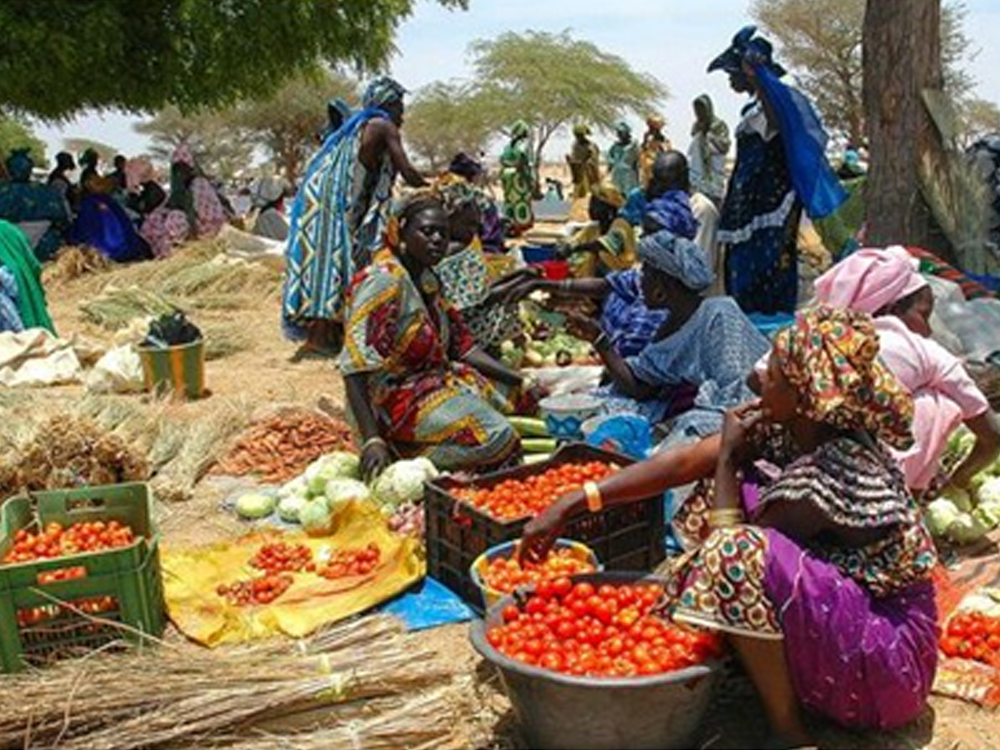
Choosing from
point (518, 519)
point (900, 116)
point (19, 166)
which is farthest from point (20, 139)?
point (518, 519)

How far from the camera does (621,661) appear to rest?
248 cm

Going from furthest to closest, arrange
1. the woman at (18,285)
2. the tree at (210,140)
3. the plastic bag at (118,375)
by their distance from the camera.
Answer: the tree at (210,140)
the woman at (18,285)
the plastic bag at (118,375)

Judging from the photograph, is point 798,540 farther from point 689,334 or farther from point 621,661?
point 689,334

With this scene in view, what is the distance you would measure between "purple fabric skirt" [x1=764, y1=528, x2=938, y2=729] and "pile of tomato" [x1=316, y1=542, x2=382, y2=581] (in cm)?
166

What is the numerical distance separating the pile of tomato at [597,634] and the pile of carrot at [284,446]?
2514 millimetres

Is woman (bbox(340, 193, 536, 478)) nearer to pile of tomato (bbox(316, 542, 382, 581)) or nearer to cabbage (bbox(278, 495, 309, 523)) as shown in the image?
cabbage (bbox(278, 495, 309, 523))

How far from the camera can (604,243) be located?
674 centimetres

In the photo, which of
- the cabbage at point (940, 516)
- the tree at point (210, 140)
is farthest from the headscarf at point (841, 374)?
the tree at point (210, 140)

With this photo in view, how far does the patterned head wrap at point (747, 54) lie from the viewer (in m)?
5.96

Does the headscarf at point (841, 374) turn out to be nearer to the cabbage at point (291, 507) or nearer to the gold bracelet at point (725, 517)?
the gold bracelet at point (725, 517)

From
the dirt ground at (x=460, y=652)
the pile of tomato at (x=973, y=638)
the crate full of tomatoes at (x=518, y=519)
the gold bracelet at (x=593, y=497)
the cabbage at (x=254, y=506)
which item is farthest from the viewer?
the cabbage at (x=254, y=506)

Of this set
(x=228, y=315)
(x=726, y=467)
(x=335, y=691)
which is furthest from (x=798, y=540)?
(x=228, y=315)

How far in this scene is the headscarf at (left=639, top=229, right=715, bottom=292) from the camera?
418cm

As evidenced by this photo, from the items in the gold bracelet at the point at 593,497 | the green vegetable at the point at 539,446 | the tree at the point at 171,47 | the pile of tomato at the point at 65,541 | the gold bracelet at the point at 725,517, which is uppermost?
the tree at the point at 171,47
